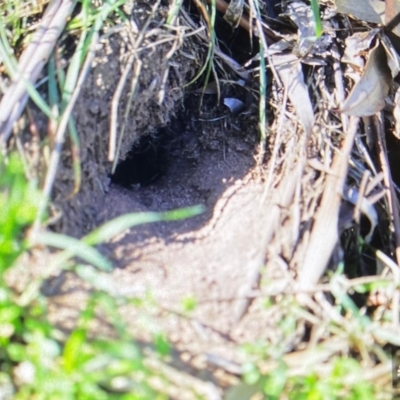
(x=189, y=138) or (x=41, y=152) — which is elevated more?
(x=41, y=152)

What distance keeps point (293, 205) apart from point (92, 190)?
18.1 inches

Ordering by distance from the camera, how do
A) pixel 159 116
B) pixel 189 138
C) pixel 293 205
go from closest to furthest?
pixel 293 205 → pixel 159 116 → pixel 189 138

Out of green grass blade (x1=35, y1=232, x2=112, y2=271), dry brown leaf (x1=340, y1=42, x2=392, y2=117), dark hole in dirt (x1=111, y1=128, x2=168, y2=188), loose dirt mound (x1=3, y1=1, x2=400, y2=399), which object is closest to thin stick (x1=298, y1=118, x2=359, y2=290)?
loose dirt mound (x1=3, y1=1, x2=400, y2=399)

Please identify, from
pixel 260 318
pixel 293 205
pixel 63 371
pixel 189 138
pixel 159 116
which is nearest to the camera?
pixel 63 371

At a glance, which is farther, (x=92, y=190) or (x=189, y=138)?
(x=189, y=138)

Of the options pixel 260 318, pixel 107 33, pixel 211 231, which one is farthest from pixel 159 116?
pixel 260 318

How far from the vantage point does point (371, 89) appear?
1600mm

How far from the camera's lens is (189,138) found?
1.76 meters

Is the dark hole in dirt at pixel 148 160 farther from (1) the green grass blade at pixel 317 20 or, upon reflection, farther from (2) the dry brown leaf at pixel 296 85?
(1) the green grass blade at pixel 317 20

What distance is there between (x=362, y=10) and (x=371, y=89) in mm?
253

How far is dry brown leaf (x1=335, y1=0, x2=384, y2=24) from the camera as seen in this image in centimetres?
168

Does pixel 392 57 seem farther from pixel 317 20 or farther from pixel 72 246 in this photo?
pixel 72 246

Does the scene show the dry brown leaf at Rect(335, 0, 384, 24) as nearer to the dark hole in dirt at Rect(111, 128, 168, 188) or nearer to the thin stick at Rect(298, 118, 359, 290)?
the thin stick at Rect(298, 118, 359, 290)

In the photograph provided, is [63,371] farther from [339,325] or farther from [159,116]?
[159,116]
